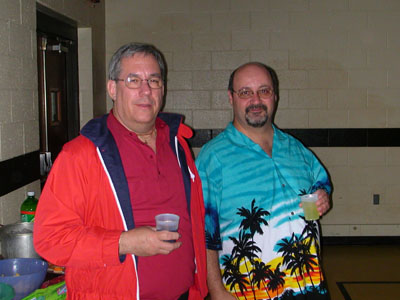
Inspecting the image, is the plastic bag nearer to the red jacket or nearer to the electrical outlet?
the red jacket

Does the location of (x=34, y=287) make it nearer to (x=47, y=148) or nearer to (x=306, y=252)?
(x=306, y=252)

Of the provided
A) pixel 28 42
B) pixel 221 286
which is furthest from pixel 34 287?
pixel 28 42

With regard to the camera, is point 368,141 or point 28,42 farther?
point 368,141

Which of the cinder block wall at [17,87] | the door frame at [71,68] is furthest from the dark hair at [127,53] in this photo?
the door frame at [71,68]

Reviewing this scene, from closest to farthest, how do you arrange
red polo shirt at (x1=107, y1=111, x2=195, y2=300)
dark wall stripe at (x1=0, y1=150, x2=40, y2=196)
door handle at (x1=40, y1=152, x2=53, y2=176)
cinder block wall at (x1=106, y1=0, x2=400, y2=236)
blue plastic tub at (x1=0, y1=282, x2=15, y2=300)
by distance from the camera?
1. red polo shirt at (x1=107, y1=111, x2=195, y2=300)
2. blue plastic tub at (x1=0, y1=282, x2=15, y2=300)
3. dark wall stripe at (x1=0, y1=150, x2=40, y2=196)
4. door handle at (x1=40, y1=152, x2=53, y2=176)
5. cinder block wall at (x1=106, y1=0, x2=400, y2=236)

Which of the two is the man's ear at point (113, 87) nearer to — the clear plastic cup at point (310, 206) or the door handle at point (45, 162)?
the clear plastic cup at point (310, 206)

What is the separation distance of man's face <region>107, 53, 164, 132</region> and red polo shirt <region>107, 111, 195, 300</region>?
2.8 inches

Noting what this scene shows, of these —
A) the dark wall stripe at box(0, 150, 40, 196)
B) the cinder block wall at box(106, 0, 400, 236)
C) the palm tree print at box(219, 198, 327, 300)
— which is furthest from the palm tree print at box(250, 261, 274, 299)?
the cinder block wall at box(106, 0, 400, 236)

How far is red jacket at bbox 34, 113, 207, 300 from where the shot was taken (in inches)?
55.6

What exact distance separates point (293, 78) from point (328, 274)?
212 cm

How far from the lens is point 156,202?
1.63 meters

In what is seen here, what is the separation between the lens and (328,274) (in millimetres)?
4262

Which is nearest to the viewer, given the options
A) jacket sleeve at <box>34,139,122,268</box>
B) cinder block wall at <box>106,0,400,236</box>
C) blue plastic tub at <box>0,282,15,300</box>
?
jacket sleeve at <box>34,139,122,268</box>

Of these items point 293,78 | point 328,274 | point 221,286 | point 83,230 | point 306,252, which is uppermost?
point 293,78
